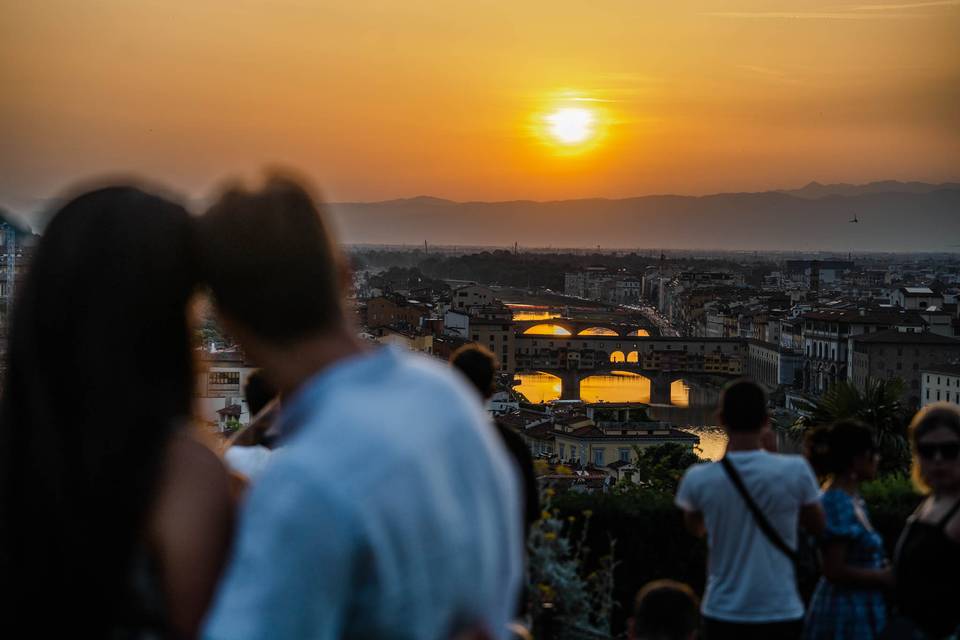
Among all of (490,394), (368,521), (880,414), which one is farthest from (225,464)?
(880,414)

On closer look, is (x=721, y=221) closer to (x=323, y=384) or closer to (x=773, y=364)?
(x=773, y=364)

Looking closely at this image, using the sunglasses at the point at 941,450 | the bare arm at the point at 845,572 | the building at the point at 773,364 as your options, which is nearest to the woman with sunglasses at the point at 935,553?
the sunglasses at the point at 941,450

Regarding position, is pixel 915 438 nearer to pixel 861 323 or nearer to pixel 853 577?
pixel 853 577

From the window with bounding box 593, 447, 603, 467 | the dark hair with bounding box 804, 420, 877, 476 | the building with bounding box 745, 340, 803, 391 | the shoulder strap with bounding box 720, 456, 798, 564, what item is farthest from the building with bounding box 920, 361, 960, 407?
the shoulder strap with bounding box 720, 456, 798, 564

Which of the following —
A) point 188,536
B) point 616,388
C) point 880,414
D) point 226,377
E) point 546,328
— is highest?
point 188,536

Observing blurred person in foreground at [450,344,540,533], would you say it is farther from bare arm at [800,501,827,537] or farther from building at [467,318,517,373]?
building at [467,318,517,373]
